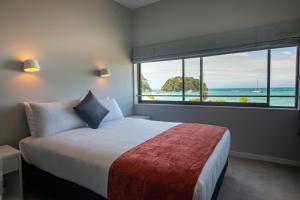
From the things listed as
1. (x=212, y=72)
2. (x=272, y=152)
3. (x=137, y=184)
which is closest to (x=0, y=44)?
(x=137, y=184)

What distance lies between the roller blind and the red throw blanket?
2.07 metres

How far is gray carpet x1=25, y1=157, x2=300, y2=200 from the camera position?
213 cm

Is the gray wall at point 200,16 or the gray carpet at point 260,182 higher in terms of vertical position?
the gray wall at point 200,16

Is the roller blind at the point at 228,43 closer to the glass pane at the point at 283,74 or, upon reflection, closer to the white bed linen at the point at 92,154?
the glass pane at the point at 283,74

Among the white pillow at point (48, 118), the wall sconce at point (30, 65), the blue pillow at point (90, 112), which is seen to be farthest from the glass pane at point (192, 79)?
the wall sconce at point (30, 65)

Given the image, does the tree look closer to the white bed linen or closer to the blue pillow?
the blue pillow

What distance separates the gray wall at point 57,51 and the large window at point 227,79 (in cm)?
83

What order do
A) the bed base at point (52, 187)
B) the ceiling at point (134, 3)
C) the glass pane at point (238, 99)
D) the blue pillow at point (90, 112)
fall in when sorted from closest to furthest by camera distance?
the bed base at point (52, 187), the blue pillow at point (90, 112), the glass pane at point (238, 99), the ceiling at point (134, 3)

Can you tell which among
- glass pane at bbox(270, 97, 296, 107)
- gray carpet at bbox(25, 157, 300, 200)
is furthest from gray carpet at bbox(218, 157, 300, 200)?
glass pane at bbox(270, 97, 296, 107)

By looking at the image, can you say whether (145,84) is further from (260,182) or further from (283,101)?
(260,182)

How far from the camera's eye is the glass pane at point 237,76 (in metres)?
3.28

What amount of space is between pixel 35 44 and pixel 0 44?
0.41m

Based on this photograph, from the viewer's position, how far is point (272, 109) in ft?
9.93

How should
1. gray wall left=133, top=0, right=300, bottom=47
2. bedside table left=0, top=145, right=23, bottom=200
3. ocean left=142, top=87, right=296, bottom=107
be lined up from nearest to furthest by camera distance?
bedside table left=0, top=145, right=23, bottom=200 < gray wall left=133, top=0, right=300, bottom=47 < ocean left=142, top=87, right=296, bottom=107
